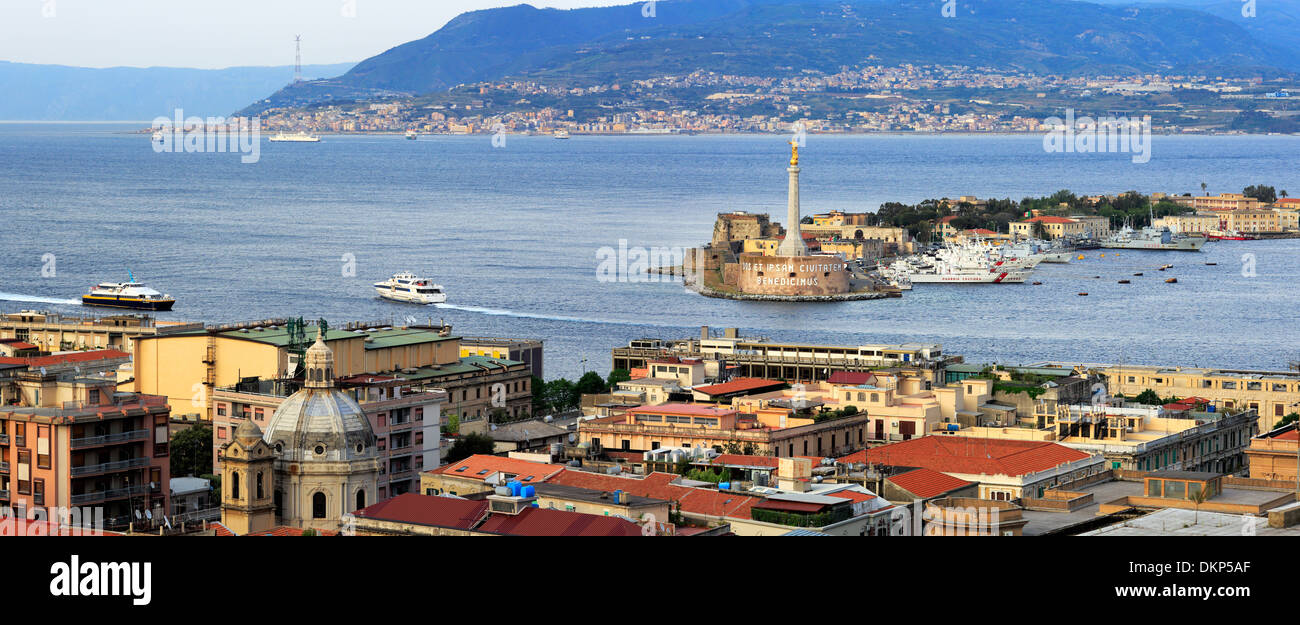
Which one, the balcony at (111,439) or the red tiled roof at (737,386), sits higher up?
the balcony at (111,439)

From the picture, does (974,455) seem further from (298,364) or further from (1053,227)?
(1053,227)

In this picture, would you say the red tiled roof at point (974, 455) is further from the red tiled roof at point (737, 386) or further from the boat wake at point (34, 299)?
the boat wake at point (34, 299)

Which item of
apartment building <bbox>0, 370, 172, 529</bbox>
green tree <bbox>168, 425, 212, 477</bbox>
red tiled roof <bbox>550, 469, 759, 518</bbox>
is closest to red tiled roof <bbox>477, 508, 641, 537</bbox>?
red tiled roof <bbox>550, 469, 759, 518</bbox>

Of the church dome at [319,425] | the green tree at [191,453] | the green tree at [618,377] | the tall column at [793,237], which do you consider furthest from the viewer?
the tall column at [793,237]

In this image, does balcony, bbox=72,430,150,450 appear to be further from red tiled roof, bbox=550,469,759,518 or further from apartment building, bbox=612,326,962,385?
apartment building, bbox=612,326,962,385

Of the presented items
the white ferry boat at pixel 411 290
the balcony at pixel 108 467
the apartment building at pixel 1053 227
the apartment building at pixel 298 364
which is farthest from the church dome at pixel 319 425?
the apartment building at pixel 1053 227

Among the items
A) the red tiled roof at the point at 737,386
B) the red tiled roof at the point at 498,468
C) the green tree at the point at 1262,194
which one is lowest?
the red tiled roof at the point at 498,468
